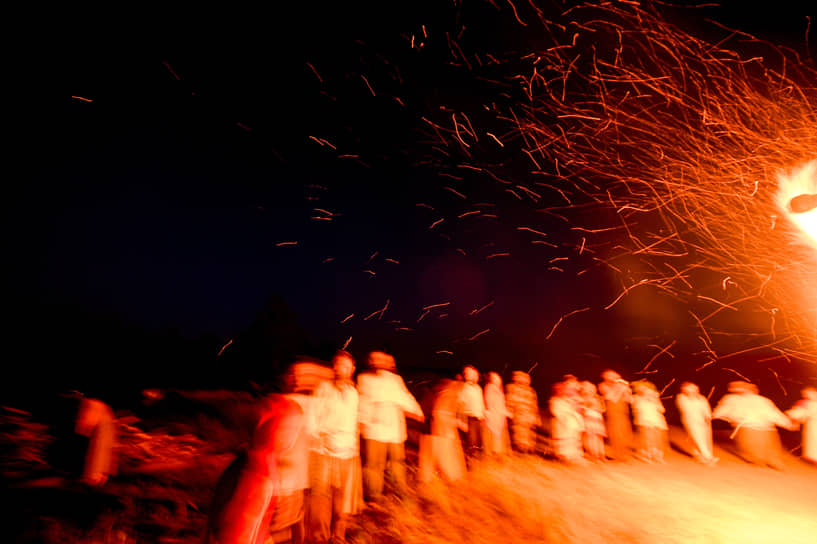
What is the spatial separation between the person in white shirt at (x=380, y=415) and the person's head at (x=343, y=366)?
16.0 inches

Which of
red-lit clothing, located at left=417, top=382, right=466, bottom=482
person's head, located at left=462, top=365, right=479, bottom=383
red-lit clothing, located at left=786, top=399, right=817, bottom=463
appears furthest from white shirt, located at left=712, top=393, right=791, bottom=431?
red-lit clothing, located at left=417, top=382, right=466, bottom=482

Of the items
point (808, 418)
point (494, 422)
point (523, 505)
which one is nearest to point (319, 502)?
point (523, 505)

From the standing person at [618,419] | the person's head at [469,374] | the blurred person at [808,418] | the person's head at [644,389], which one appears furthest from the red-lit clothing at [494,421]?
the blurred person at [808,418]

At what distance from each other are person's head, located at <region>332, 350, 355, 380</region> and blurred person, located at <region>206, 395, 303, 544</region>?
75.5 inches

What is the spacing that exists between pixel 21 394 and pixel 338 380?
345 inches

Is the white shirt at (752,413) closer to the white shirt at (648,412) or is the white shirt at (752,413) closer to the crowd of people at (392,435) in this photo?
the crowd of people at (392,435)

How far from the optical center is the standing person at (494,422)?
22.2ft

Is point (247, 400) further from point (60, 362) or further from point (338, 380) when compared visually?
point (338, 380)

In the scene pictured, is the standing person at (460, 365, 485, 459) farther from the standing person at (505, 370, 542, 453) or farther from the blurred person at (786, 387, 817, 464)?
the blurred person at (786, 387, 817, 464)

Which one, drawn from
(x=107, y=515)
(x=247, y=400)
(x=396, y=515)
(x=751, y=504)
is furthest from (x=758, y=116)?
(x=247, y=400)

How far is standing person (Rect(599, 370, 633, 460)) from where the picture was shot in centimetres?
763

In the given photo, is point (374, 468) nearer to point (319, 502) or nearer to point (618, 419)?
point (319, 502)

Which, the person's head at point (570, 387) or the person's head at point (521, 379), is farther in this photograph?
the person's head at point (521, 379)

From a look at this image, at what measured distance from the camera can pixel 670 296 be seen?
13.8 meters
